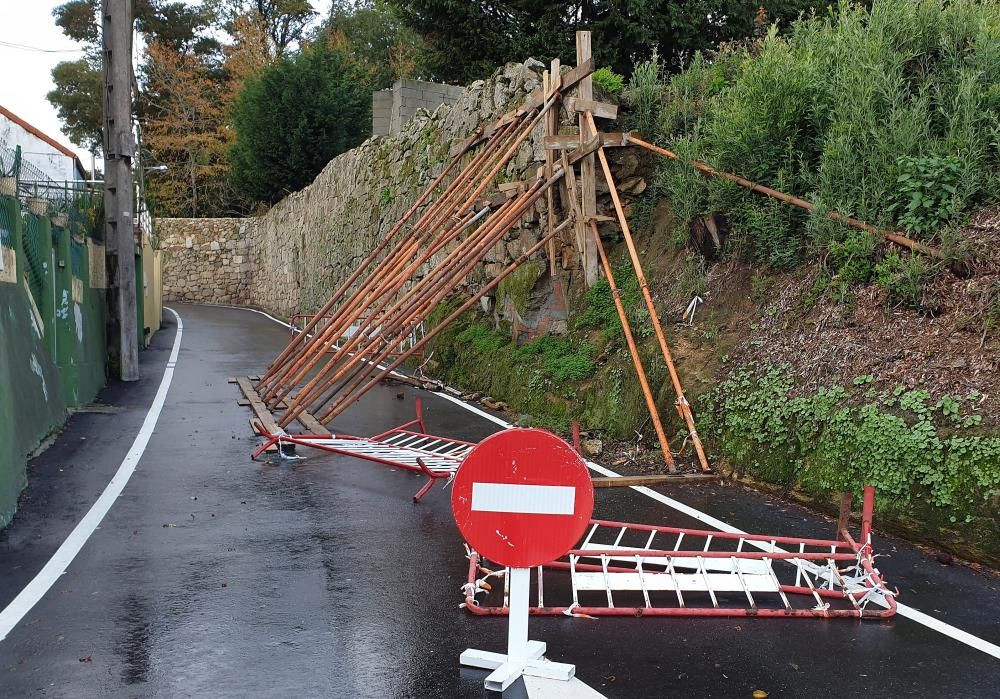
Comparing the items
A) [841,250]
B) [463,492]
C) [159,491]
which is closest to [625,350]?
[841,250]

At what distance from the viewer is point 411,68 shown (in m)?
42.7

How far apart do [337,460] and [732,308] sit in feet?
15.5

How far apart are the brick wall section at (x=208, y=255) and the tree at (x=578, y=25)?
21166 mm

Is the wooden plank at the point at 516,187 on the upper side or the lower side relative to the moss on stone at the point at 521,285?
upper

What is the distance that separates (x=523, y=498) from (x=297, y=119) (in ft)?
112

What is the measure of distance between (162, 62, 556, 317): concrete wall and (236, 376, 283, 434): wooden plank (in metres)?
4.58

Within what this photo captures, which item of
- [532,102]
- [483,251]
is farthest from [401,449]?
[532,102]

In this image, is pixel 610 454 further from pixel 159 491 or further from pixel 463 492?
pixel 463 492

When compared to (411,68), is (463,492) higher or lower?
lower

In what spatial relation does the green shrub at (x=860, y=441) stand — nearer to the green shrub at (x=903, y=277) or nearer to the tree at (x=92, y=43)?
the green shrub at (x=903, y=277)

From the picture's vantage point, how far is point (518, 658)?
4270 mm

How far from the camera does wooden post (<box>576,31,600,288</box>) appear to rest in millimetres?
11656

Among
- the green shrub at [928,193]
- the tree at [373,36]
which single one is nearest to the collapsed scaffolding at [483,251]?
the green shrub at [928,193]

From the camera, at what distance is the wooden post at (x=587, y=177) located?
38.2ft
